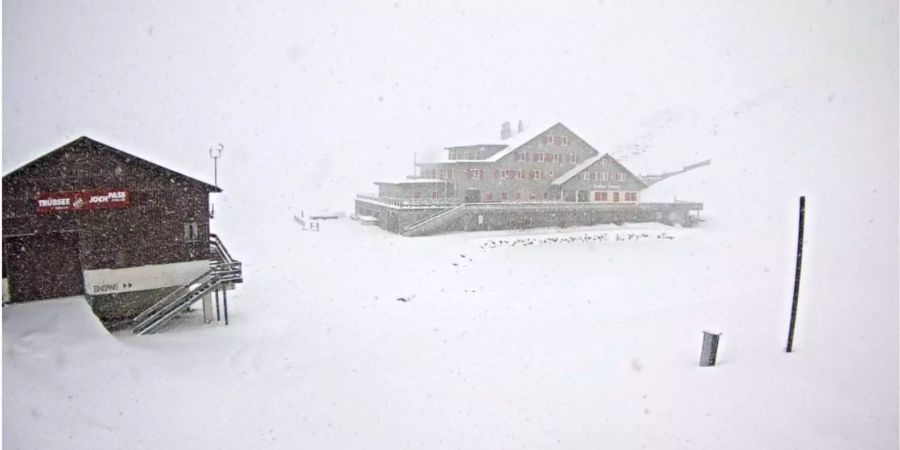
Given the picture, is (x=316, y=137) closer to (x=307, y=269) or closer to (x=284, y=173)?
(x=284, y=173)

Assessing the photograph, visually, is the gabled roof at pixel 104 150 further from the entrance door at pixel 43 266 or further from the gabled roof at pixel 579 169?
the gabled roof at pixel 579 169

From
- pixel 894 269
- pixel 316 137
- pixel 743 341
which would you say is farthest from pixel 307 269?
pixel 316 137

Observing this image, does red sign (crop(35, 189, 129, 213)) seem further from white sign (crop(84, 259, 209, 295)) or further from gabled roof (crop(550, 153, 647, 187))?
gabled roof (crop(550, 153, 647, 187))

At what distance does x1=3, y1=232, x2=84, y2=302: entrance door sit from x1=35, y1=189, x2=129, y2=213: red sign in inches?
58.8

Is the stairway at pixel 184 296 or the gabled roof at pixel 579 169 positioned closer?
the stairway at pixel 184 296

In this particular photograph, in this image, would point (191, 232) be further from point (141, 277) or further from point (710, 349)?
point (710, 349)

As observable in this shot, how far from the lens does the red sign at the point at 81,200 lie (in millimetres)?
16625

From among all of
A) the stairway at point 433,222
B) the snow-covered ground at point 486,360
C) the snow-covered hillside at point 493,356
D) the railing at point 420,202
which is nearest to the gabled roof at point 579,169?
the snow-covered hillside at point 493,356

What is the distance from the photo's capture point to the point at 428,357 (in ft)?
51.3

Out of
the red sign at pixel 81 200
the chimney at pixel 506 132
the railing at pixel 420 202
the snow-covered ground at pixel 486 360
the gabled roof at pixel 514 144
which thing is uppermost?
the chimney at pixel 506 132

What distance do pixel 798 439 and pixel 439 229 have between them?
2597cm

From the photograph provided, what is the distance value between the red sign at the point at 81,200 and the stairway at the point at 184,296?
146 inches

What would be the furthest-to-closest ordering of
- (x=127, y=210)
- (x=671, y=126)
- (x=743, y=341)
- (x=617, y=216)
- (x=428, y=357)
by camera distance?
(x=671, y=126)
(x=617, y=216)
(x=127, y=210)
(x=428, y=357)
(x=743, y=341)

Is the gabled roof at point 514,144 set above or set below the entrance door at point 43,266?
above
